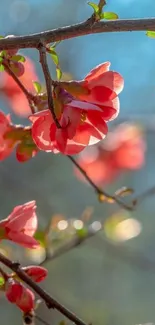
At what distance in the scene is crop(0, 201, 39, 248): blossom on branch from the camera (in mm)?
626

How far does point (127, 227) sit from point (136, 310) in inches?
71.7

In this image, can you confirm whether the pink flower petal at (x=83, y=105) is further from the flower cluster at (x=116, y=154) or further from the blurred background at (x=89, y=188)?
the blurred background at (x=89, y=188)

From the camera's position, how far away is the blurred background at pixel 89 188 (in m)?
2.77

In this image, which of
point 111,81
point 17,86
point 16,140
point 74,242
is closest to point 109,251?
point 74,242

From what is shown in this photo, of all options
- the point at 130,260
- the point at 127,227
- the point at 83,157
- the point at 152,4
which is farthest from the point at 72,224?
the point at 152,4

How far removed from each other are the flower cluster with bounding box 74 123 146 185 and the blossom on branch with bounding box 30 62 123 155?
685mm

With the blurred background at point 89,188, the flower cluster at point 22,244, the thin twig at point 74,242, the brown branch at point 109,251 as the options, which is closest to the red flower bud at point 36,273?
the flower cluster at point 22,244

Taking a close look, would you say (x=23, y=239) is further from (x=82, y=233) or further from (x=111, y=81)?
(x=82, y=233)

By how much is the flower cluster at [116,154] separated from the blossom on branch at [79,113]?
A: 2.25 ft

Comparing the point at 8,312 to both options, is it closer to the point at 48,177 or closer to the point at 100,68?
the point at 48,177

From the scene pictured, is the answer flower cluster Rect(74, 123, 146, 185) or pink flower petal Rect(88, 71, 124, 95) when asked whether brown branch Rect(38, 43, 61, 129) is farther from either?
flower cluster Rect(74, 123, 146, 185)

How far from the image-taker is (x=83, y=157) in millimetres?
1531

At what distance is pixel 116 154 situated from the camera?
138 centimetres

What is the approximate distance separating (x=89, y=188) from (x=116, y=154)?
1.88m
